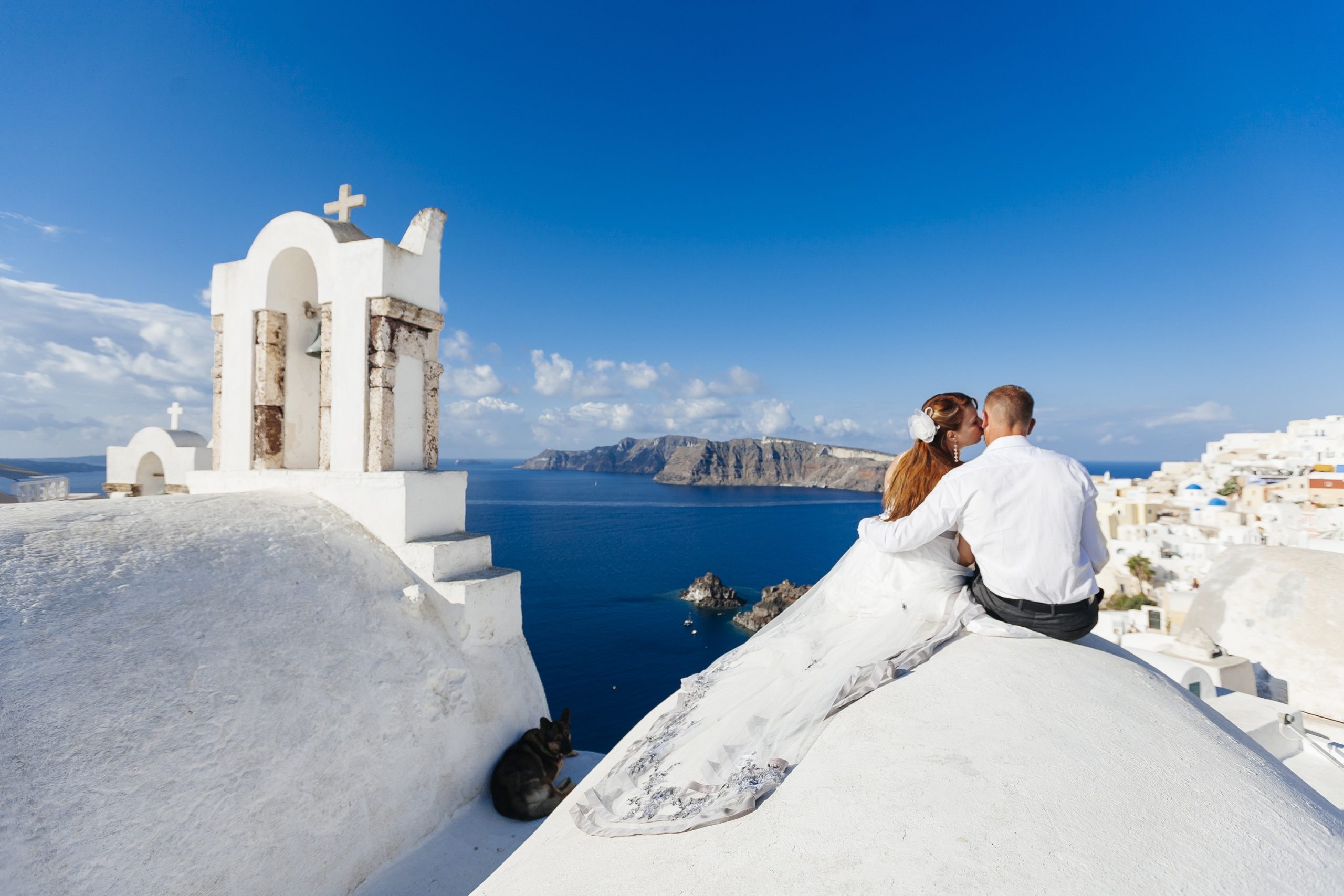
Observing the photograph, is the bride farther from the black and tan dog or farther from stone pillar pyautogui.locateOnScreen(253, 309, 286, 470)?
stone pillar pyautogui.locateOnScreen(253, 309, 286, 470)

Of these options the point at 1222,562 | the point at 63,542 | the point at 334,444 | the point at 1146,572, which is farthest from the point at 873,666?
the point at 1146,572

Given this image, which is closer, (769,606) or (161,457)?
(161,457)

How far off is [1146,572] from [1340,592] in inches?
742

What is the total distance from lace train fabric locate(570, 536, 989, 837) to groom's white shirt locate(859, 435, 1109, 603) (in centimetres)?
25

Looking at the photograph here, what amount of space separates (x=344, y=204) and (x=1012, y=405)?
650 cm

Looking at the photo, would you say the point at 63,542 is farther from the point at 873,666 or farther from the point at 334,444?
the point at 873,666

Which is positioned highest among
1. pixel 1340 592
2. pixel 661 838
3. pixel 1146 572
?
pixel 661 838

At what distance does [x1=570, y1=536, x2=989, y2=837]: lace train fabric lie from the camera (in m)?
2.25

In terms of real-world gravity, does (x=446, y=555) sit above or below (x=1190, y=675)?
above

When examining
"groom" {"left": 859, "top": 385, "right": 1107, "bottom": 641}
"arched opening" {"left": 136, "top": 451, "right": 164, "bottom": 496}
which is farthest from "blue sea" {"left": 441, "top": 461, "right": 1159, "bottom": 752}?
"groom" {"left": 859, "top": 385, "right": 1107, "bottom": 641}

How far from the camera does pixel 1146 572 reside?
27.0m

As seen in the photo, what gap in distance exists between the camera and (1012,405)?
2.79 meters

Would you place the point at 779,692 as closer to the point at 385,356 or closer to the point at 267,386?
the point at 385,356

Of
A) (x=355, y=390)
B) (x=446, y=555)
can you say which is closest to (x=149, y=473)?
(x=355, y=390)
